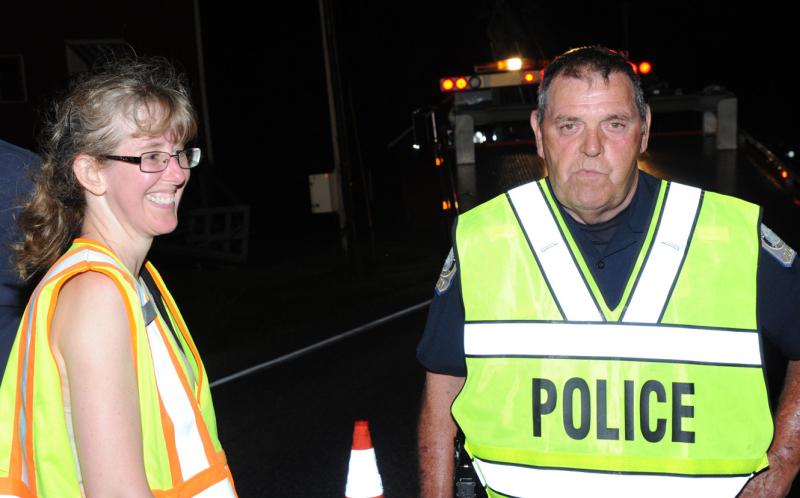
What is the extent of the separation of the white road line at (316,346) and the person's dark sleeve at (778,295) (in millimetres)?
6466

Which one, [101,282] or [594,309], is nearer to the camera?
[101,282]

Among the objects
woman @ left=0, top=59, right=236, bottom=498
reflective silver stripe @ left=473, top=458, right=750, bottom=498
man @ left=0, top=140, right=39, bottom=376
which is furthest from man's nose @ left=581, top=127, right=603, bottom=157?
man @ left=0, top=140, right=39, bottom=376

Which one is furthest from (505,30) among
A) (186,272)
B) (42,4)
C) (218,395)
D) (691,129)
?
(42,4)

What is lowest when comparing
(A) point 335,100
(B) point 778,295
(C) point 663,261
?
(B) point 778,295

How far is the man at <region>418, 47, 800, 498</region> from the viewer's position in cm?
249

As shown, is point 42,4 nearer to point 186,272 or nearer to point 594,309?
point 186,272

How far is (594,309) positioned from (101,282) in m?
1.14

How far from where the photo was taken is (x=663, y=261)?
8.47 ft

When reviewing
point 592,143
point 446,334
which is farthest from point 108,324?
point 592,143

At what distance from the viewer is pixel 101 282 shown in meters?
2.20

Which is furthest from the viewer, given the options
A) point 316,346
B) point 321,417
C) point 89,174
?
point 316,346

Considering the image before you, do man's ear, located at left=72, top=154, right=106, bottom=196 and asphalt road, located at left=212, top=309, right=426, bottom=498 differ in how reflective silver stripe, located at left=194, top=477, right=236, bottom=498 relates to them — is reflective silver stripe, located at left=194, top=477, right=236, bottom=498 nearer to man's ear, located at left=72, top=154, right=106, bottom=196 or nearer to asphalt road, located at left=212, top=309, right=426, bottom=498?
man's ear, located at left=72, top=154, right=106, bottom=196

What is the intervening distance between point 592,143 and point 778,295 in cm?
60

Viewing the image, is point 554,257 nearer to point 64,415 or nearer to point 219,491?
point 219,491
